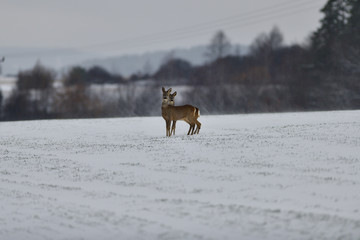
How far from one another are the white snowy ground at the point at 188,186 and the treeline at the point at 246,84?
3248 centimetres

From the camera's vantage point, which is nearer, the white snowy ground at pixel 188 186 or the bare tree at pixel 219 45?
the white snowy ground at pixel 188 186

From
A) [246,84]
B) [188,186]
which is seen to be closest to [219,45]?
[246,84]

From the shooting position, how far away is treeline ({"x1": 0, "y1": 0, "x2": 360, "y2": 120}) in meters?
59.8

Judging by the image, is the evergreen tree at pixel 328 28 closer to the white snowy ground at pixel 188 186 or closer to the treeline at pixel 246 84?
the treeline at pixel 246 84

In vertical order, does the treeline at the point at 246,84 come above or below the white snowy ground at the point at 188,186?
above

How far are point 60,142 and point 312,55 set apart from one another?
158ft

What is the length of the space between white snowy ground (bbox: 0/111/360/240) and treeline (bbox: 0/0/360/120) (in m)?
32.5

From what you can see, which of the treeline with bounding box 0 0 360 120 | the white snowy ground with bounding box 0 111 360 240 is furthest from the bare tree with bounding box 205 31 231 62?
the white snowy ground with bounding box 0 111 360 240

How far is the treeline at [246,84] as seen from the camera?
59844 mm

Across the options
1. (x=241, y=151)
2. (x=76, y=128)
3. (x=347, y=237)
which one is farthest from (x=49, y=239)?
(x=76, y=128)

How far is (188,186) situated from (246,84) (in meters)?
65.5

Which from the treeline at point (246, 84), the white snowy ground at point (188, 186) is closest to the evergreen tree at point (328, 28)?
the treeline at point (246, 84)

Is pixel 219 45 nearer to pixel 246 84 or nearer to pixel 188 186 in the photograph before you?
pixel 246 84

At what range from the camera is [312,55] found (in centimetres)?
6525
